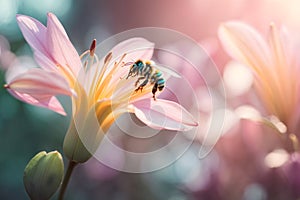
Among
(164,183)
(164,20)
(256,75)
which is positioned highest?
(256,75)

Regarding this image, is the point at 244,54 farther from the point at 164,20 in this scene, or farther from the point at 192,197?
the point at 164,20

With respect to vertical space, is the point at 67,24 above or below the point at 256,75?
below

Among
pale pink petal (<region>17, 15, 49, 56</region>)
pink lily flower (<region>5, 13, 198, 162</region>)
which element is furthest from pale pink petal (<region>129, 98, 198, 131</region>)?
pale pink petal (<region>17, 15, 49, 56</region>)

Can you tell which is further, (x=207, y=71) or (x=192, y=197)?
(x=207, y=71)

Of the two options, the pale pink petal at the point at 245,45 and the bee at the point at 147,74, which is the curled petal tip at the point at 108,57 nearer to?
the bee at the point at 147,74

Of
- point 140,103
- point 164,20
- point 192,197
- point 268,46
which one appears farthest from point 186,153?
point 164,20

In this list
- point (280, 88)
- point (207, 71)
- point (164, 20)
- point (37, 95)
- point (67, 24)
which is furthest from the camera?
point (67, 24)

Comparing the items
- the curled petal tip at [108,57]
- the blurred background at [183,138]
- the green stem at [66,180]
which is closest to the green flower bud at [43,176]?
the green stem at [66,180]

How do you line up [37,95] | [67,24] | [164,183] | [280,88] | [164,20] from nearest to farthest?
1. [37,95]
2. [280,88]
3. [164,183]
4. [164,20]
5. [67,24]
